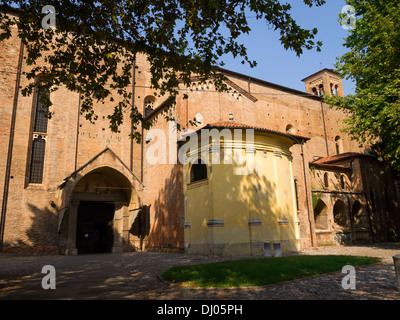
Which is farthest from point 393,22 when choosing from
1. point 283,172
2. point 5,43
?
point 5,43

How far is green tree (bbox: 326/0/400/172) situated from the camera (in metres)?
15.4

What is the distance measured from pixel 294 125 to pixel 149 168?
56.8ft

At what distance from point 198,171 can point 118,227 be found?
8016mm

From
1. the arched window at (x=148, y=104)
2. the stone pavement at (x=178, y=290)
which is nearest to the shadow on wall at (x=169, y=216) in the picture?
the arched window at (x=148, y=104)

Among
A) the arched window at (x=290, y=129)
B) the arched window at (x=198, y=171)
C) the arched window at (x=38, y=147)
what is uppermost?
the arched window at (x=290, y=129)

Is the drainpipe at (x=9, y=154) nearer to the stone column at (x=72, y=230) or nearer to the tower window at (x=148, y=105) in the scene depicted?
the stone column at (x=72, y=230)

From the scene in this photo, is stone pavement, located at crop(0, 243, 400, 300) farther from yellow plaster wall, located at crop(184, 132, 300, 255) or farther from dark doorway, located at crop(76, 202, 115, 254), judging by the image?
dark doorway, located at crop(76, 202, 115, 254)

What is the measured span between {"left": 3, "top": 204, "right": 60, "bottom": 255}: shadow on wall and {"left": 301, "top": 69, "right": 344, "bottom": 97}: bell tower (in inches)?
1353

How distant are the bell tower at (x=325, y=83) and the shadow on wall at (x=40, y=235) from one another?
34.4 meters

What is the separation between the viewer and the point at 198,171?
16.7 m

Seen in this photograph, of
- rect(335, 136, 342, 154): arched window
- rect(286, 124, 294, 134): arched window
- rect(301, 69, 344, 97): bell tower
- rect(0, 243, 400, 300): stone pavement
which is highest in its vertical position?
rect(301, 69, 344, 97): bell tower

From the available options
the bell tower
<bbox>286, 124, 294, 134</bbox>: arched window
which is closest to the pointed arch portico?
<bbox>286, 124, 294, 134</bbox>: arched window

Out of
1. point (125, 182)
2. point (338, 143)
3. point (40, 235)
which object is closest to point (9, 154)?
point (40, 235)

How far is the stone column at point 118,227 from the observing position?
66.9 feet
